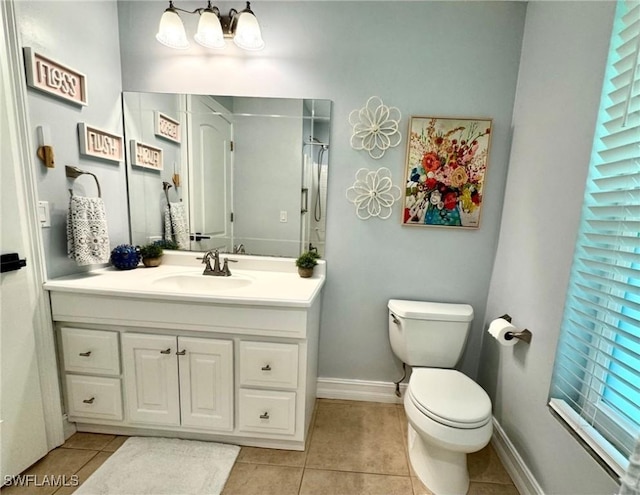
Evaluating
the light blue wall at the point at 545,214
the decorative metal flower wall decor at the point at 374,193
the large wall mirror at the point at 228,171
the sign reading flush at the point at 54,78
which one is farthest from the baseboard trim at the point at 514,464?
the sign reading flush at the point at 54,78

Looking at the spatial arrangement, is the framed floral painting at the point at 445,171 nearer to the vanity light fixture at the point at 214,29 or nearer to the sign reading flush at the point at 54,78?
the vanity light fixture at the point at 214,29

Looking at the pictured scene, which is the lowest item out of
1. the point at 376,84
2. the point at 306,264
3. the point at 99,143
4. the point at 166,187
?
the point at 306,264

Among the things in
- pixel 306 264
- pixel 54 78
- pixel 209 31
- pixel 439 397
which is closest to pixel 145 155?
pixel 54 78

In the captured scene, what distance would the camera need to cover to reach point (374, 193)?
5.52 feet

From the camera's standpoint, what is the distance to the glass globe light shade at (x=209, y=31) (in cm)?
148

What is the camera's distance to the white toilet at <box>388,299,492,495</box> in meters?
1.17

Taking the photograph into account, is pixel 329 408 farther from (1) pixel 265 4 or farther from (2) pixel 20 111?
(1) pixel 265 4

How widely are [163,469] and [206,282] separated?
0.89 m

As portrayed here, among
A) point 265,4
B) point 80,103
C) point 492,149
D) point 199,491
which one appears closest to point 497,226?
point 492,149

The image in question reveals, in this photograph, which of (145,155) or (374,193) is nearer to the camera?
(374,193)

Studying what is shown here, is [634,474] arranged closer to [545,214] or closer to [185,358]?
[545,214]

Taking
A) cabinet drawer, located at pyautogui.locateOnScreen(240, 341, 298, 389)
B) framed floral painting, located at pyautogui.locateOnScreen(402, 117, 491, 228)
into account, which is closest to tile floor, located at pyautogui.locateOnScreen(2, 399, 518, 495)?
cabinet drawer, located at pyautogui.locateOnScreen(240, 341, 298, 389)

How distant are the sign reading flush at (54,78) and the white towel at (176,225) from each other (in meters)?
0.68

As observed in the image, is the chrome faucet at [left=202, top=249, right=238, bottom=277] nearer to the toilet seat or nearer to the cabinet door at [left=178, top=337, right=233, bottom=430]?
the cabinet door at [left=178, top=337, right=233, bottom=430]
